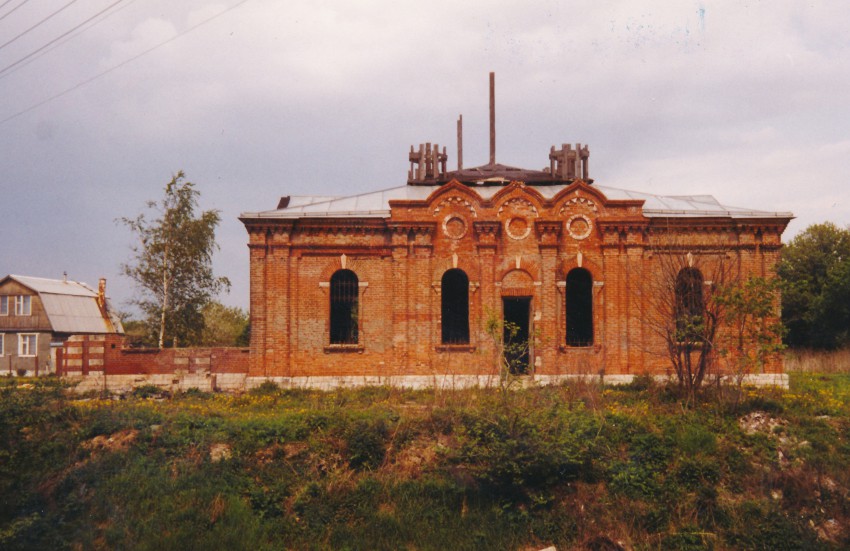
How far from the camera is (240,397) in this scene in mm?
19516

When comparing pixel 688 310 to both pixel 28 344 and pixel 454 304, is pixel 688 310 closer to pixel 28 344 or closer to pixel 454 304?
pixel 454 304

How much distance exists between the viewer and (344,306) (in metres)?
21.9

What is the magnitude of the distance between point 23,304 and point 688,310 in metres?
38.8

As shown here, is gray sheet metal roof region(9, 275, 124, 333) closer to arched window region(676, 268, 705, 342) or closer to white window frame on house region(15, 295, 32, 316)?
white window frame on house region(15, 295, 32, 316)

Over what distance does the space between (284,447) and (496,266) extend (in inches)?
393

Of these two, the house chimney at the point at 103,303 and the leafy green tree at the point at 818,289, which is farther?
the house chimney at the point at 103,303

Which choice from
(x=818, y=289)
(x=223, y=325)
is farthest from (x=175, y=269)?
(x=818, y=289)

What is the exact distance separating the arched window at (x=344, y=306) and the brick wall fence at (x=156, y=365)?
2.91 meters

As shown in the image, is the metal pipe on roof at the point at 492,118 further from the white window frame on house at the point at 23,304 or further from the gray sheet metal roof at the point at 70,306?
the white window frame on house at the point at 23,304

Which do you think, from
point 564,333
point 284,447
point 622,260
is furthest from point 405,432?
point 622,260

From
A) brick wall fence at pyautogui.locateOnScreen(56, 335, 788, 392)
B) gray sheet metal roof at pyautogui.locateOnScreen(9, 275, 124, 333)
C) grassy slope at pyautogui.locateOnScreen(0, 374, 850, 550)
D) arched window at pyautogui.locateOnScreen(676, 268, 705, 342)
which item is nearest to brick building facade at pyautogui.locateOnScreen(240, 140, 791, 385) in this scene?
brick wall fence at pyautogui.locateOnScreen(56, 335, 788, 392)

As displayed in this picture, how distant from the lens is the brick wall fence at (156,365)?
2095 cm

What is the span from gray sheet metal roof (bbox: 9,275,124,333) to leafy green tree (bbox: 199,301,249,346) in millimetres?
6223

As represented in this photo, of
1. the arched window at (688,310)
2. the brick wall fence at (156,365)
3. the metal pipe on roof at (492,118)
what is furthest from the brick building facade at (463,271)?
the metal pipe on roof at (492,118)
